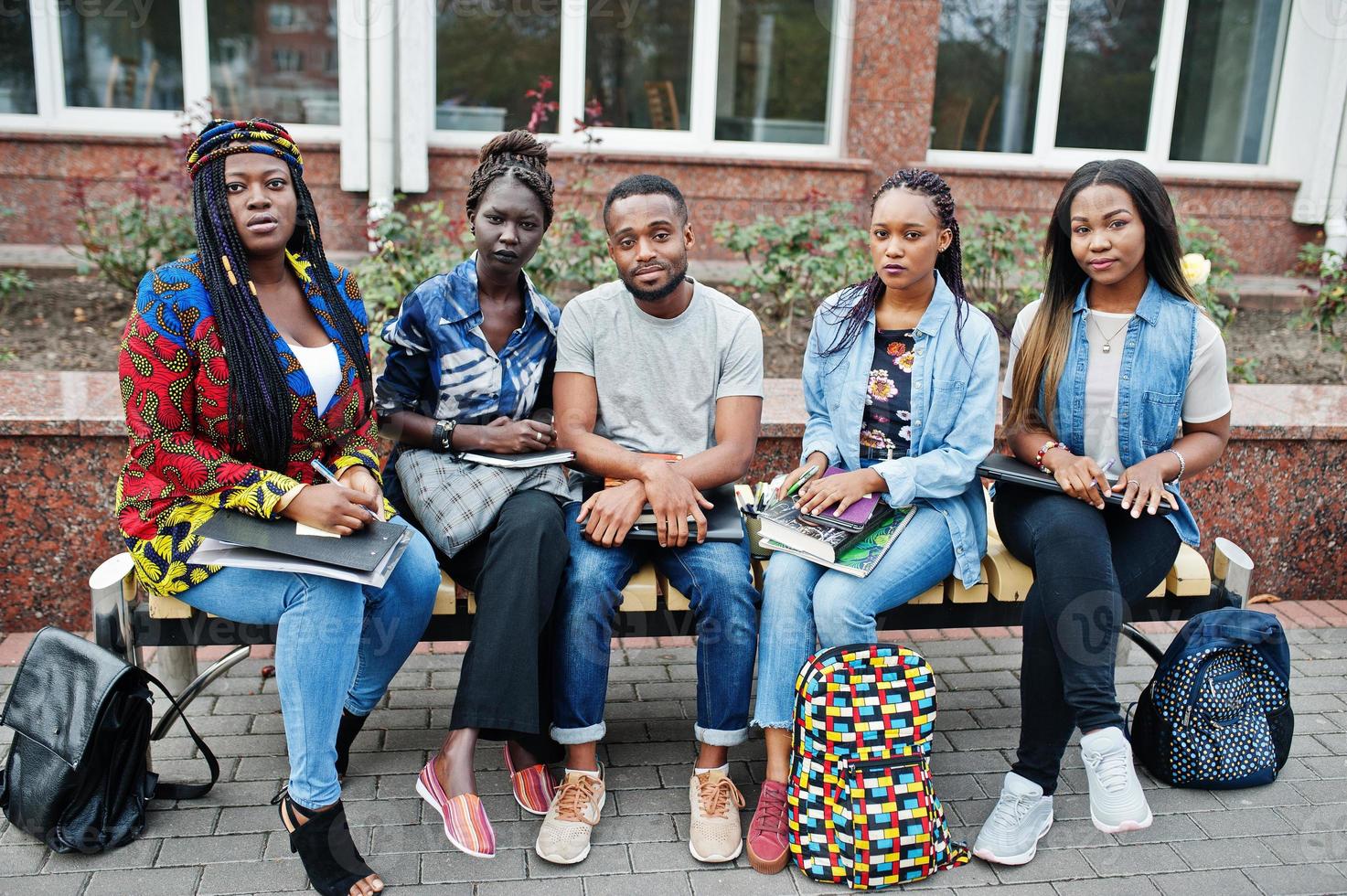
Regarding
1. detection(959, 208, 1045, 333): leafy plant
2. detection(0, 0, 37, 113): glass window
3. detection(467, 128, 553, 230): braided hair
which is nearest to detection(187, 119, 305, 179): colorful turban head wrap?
detection(467, 128, 553, 230): braided hair

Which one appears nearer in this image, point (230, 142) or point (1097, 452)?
point (230, 142)

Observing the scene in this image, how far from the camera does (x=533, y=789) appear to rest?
3.10 m

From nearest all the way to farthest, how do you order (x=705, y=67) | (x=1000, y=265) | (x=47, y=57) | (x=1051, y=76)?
(x=1000, y=265) → (x=47, y=57) → (x=705, y=67) → (x=1051, y=76)

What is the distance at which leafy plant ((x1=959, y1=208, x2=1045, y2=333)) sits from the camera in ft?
19.7

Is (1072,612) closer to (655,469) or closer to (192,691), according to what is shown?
(655,469)

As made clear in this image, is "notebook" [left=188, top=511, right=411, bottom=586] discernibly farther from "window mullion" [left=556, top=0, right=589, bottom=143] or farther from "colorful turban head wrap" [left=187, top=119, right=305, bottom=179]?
"window mullion" [left=556, top=0, right=589, bottom=143]

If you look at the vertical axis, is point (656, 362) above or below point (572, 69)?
below

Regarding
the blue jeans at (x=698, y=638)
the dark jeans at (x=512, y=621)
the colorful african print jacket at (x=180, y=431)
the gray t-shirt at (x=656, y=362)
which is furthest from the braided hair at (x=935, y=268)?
the colorful african print jacket at (x=180, y=431)

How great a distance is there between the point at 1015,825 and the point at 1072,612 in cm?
58

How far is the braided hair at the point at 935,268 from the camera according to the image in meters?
3.18

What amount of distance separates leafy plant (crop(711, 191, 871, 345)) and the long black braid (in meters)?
3.38

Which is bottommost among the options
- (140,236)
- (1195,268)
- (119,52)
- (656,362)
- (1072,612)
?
(1072,612)

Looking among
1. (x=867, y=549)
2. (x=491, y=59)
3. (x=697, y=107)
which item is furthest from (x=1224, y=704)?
(x=491, y=59)

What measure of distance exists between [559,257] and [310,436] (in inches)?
105
